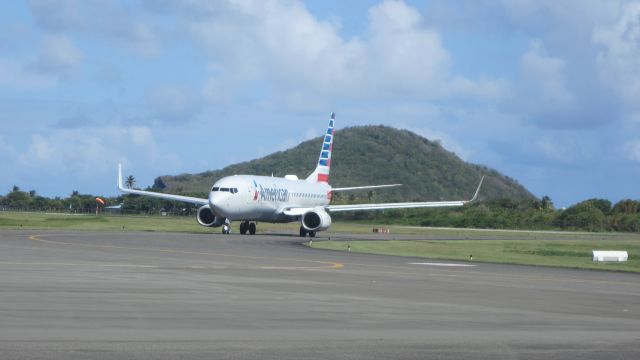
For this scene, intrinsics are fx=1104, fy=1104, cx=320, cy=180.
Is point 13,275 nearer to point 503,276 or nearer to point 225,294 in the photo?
point 225,294

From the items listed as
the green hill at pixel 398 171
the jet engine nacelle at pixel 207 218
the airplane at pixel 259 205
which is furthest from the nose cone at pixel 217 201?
the green hill at pixel 398 171

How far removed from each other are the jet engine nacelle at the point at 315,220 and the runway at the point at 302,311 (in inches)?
1274

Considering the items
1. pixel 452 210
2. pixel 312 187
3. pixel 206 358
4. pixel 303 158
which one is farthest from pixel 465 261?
pixel 303 158

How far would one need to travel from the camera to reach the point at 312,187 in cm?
7725

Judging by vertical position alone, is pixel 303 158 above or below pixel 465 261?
above

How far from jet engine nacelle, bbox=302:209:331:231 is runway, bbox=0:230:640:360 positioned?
32349mm

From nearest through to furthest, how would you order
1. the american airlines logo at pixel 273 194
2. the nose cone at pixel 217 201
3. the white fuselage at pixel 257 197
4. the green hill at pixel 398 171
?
the nose cone at pixel 217 201 → the white fuselage at pixel 257 197 → the american airlines logo at pixel 273 194 → the green hill at pixel 398 171

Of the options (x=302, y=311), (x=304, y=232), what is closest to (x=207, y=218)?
(x=304, y=232)

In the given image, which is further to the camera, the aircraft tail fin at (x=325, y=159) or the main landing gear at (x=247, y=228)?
the aircraft tail fin at (x=325, y=159)

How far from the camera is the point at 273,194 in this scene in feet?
228

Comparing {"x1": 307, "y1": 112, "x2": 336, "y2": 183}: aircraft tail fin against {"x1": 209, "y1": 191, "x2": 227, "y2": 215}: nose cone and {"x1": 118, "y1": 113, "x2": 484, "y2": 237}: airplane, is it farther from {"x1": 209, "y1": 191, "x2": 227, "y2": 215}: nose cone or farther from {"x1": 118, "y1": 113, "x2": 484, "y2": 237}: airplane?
{"x1": 209, "y1": 191, "x2": 227, "y2": 215}: nose cone

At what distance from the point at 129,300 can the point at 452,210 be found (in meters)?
96.0

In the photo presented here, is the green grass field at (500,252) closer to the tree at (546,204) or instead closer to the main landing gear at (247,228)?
the main landing gear at (247,228)

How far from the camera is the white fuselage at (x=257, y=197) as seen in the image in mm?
64812
